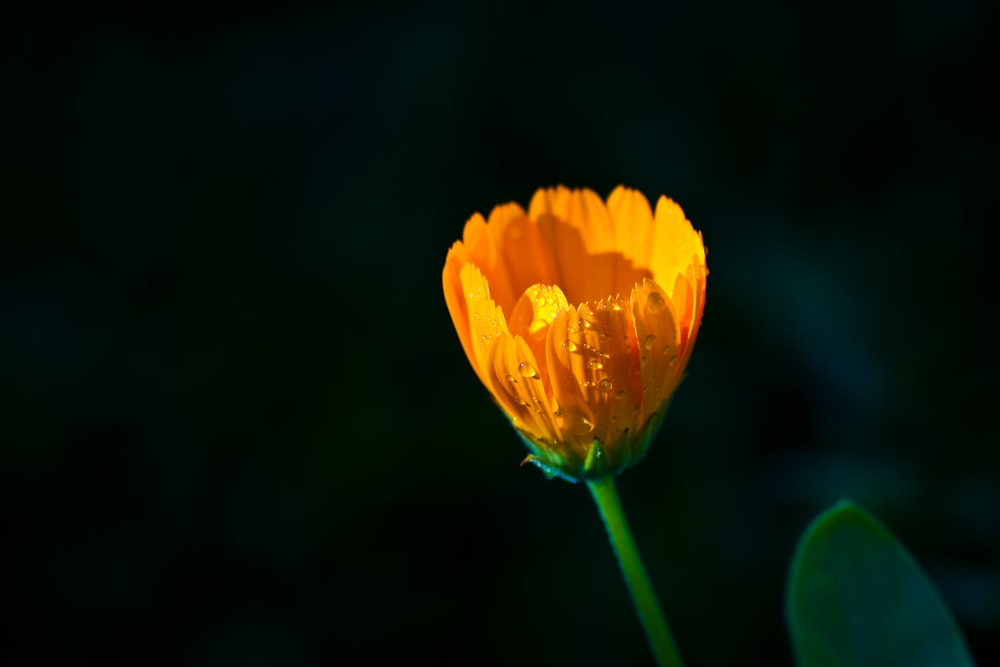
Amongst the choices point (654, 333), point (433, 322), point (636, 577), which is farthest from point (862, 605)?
point (433, 322)

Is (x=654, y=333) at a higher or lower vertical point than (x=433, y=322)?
lower

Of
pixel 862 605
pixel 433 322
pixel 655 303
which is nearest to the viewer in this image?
pixel 655 303

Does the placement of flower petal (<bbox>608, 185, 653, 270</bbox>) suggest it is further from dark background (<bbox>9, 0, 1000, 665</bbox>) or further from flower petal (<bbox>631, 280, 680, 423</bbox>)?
dark background (<bbox>9, 0, 1000, 665</bbox>)

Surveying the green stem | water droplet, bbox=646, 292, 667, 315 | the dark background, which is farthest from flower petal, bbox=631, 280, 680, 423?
the dark background

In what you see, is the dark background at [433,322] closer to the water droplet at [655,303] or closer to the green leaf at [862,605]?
the green leaf at [862,605]

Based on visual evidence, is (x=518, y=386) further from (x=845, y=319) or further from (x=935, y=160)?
(x=935, y=160)

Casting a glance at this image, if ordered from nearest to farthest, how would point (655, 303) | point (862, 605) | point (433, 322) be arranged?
point (655, 303), point (862, 605), point (433, 322)

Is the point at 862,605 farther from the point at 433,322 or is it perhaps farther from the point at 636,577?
the point at 433,322
